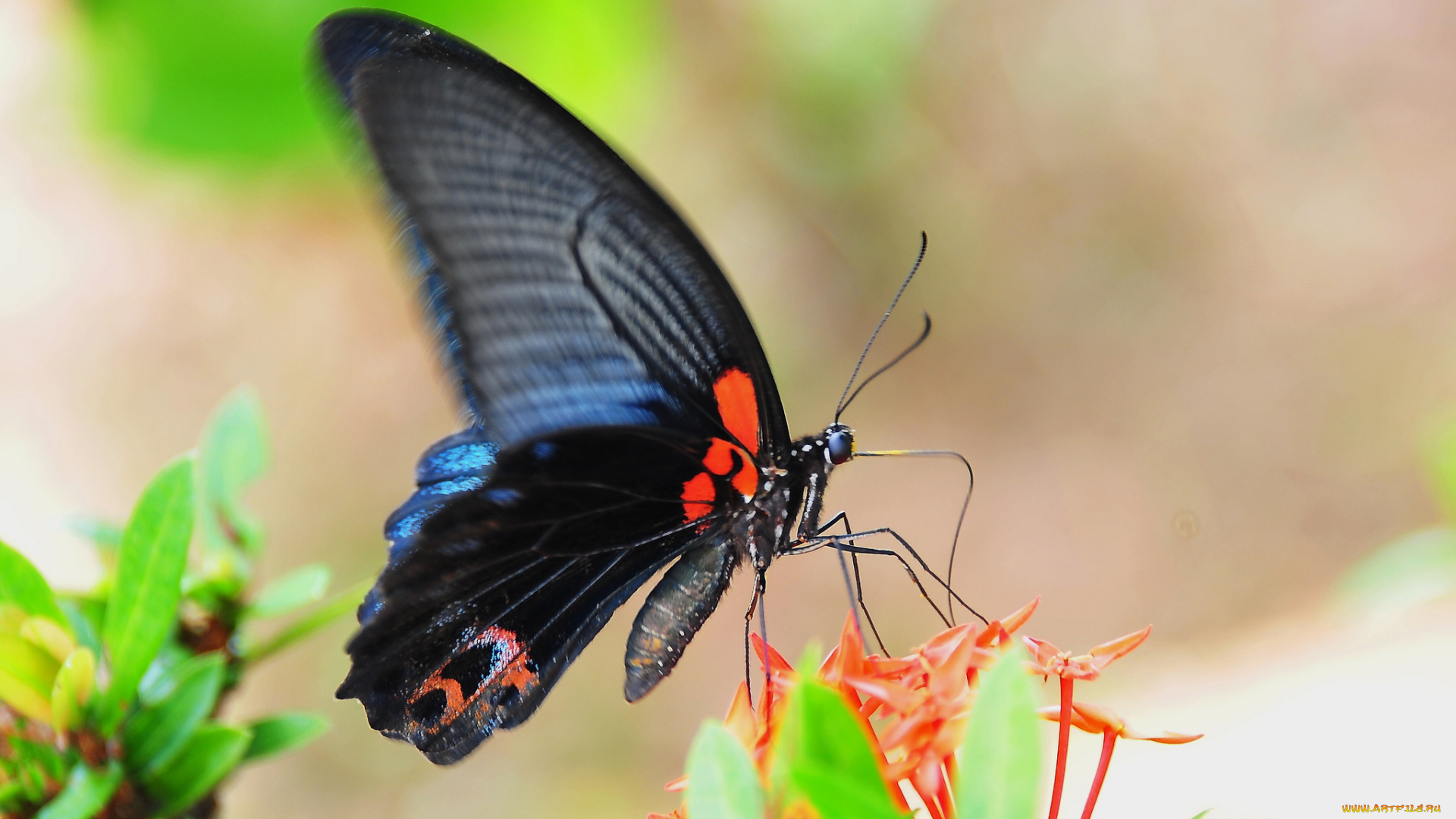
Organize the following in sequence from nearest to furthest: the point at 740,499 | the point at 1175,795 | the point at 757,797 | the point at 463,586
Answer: the point at 757,797 < the point at 463,586 < the point at 740,499 < the point at 1175,795

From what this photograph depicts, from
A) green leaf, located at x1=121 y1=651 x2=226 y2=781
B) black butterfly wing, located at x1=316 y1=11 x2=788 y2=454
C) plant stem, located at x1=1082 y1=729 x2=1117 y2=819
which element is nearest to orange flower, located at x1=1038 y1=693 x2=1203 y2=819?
plant stem, located at x1=1082 y1=729 x2=1117 y2=819

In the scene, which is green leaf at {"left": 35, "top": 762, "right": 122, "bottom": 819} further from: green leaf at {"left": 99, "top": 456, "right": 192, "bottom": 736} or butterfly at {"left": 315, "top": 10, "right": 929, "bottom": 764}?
butterfly at {"left": 315, "top": 10, "right": 929, "bottom": 764}

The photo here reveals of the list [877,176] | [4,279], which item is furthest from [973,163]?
[4,279]

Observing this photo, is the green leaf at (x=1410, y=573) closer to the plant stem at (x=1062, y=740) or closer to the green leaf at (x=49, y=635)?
the plant stem at (x=1062, y=740)

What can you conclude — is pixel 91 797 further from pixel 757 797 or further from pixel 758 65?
pixel 758 65

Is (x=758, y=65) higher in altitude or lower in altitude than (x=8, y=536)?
higher

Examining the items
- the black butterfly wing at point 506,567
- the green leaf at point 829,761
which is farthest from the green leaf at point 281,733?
the green leaf at point 829,761
